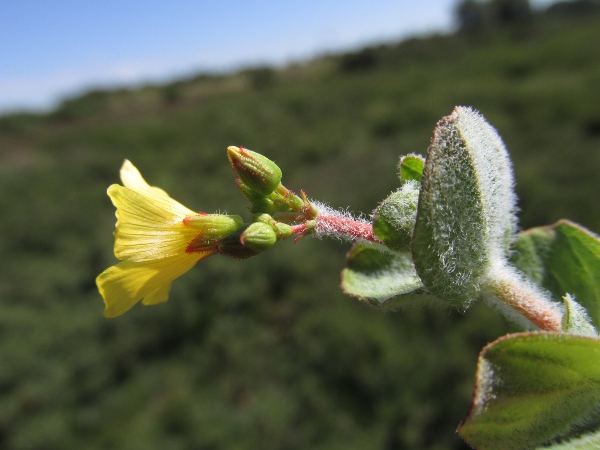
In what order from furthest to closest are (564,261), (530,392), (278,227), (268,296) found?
(268,296)
(564,261)
(278,227)
(530,392)

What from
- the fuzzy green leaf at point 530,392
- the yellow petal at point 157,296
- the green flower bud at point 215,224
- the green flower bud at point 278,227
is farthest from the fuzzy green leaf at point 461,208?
the yellow petal at point 157,296

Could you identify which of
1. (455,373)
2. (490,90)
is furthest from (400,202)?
(490,90)

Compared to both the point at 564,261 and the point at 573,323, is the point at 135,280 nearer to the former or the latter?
the point at 573,323

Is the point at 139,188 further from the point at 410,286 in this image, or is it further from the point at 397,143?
the point at 397,143

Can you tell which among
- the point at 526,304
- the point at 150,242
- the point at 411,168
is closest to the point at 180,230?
the point at 150,242

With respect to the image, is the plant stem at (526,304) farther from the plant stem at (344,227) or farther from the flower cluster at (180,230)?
the flower cluster at (180,230)

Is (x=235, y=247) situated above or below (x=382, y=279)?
above
